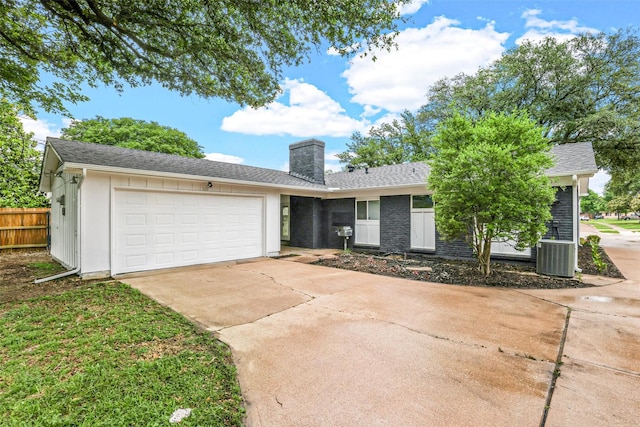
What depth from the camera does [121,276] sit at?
21.3 ft

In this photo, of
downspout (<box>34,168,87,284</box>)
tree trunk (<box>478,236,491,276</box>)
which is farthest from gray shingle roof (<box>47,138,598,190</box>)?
tree trunk (<box>478,236,491,276</box>)

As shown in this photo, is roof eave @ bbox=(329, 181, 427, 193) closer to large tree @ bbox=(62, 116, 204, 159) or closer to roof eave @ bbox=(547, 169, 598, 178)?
roof eave @ bbox=(547, 169, 598, 178)

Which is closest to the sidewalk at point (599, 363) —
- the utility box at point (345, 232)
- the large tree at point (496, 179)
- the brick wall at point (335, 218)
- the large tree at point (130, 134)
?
the large tree at point (496, 179)

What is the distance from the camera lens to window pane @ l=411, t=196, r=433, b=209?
9637 millimetres

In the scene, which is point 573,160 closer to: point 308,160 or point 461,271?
point 461,271

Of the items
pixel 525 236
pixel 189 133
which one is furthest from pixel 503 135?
pixel 189 133

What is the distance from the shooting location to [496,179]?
19.7ft

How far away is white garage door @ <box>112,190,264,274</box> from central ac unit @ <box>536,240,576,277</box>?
785cm

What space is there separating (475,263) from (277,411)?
26.0ft

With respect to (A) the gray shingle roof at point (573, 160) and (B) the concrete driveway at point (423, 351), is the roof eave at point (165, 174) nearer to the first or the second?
(B) the concrete driveway at point (423, 351)

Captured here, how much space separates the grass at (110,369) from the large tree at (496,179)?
5701 millimetres

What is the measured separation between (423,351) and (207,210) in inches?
274

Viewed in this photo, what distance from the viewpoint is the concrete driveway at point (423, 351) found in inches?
86.0

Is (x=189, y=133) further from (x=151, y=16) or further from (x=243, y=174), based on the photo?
(x=151, y=16)
